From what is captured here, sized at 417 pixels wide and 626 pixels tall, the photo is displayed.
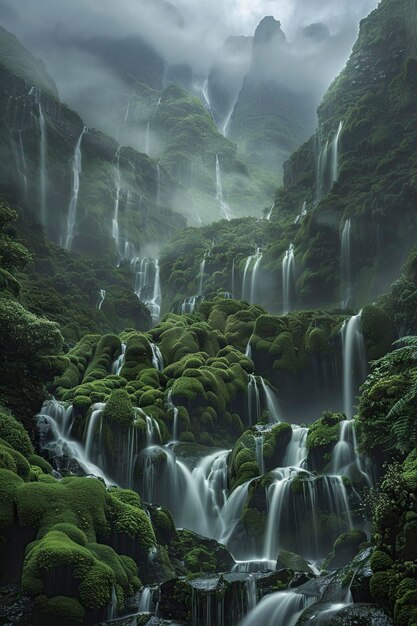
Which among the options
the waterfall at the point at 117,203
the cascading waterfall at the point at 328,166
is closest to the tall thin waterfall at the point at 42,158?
the waterfall at the point at 117,203

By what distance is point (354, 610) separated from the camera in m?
9.84

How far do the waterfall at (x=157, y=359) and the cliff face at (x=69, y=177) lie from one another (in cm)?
4855

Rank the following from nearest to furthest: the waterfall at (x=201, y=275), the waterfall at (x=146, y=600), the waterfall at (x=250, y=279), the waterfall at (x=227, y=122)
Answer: the waterfall at (x=146, y=600)
the waterfall at (x=250, y=279)
the waterfall at (x=201, y=275)
the waterfall at (x=227, y=122)

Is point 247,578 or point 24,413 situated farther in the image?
point 24,413

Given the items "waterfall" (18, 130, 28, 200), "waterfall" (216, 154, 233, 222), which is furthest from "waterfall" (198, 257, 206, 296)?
"waterfall" (216, 154, 233, 222)

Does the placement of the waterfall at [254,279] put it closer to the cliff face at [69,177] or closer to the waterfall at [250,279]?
the waterfall at [250,279]

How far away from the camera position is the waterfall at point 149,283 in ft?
216

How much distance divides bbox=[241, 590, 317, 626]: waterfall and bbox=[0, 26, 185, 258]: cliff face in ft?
232

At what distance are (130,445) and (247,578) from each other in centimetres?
1051

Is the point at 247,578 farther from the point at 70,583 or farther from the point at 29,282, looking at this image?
the point at 29,282

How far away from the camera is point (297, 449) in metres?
23.2

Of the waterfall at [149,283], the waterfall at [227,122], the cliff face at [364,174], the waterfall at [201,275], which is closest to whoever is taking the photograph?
the cliff face at [364,174]

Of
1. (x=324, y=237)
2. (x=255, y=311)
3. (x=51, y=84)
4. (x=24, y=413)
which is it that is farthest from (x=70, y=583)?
(x=51, y=84)

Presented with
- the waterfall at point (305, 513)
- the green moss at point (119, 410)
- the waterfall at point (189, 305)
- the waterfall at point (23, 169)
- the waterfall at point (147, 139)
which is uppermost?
the waterfall at point (147, 139)
